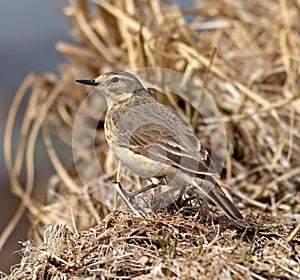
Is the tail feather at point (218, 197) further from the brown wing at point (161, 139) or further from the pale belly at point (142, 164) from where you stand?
the pale belly at point (142, 164)

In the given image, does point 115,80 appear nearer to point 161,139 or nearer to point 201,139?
point 161,139

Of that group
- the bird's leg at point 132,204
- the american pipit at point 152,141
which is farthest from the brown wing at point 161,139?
the bird's leg at point 132,204

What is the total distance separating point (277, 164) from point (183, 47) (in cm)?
148

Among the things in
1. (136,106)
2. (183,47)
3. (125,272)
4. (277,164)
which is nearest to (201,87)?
(183,47)

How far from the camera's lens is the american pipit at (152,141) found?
3746mm

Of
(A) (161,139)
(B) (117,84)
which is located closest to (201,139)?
(B) (117,84)

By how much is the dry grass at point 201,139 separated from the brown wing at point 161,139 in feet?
0.98

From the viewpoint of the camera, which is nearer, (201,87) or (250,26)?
(201,87)

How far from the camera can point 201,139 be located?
234 inches

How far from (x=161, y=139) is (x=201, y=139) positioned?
6.34ft

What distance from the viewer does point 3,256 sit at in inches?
318

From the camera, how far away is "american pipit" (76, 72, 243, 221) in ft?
12.3

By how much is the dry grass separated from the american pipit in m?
0.21

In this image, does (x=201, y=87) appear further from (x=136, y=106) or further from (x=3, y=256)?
(x=3, y=256)
